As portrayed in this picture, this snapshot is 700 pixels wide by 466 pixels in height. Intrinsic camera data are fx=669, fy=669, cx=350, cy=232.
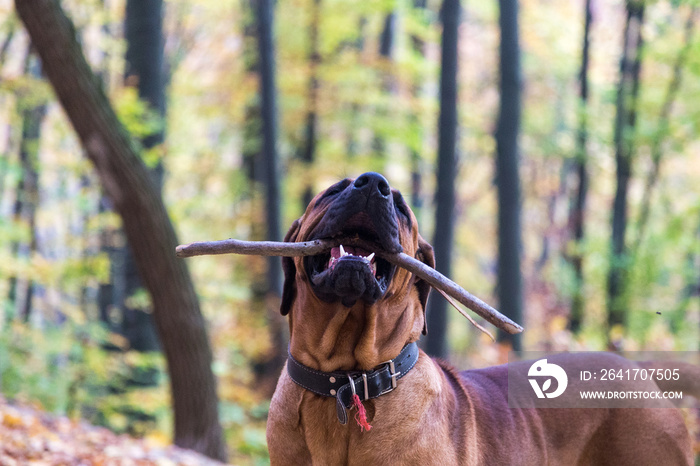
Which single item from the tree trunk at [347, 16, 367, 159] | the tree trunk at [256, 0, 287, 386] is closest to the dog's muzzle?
the tree trunk at [256, 0, 287, 386]

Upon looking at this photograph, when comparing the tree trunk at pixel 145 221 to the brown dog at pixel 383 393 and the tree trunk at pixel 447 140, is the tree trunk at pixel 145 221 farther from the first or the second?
the tree trunk at pixel 447 140

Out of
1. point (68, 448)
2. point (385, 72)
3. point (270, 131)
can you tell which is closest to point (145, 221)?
point (68, 448)

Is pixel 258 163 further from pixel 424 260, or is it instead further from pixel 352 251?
pixel 352 251

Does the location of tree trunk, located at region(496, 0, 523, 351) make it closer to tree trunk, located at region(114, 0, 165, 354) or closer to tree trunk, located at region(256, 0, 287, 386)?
tree trunk, located at region(256, 0, 287, 386)

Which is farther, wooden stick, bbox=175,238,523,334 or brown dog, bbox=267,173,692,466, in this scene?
brown dog, bbox=267,173,692,466

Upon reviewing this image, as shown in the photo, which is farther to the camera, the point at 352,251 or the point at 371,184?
the point at 352,251

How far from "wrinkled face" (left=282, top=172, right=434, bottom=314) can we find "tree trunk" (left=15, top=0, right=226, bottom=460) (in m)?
3.77

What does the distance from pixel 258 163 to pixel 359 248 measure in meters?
12.6

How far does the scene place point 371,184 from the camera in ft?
9.91

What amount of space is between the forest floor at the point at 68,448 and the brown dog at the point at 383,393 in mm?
2841

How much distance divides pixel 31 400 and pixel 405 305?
9.45m

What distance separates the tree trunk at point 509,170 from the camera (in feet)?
39.1

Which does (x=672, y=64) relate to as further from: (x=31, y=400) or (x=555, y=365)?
(x=31, y=400)

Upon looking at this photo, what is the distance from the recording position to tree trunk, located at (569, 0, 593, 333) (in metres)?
15.1
